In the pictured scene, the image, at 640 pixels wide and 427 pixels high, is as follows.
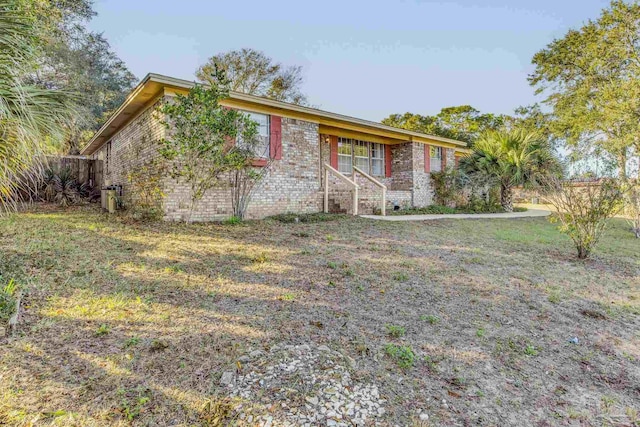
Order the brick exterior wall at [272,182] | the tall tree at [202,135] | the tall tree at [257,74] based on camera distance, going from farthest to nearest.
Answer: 1. the tall tree at [257,74]
2. the brick exterior wall at [272,182]
3. the tall tree at [202,135]

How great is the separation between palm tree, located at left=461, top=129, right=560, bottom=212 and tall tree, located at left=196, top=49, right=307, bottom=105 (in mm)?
12661

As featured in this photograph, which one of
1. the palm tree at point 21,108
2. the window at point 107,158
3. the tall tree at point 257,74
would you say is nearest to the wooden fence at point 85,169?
the window at point 107,158

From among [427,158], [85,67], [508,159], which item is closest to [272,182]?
[427,158]

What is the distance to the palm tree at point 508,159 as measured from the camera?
1428 cm

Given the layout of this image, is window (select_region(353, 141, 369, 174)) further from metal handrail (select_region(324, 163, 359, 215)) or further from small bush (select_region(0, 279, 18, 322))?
small bush (select_region(0, 279, 18, 322))

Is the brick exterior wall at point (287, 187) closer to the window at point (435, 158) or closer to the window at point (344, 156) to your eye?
the window at point (344, 156)

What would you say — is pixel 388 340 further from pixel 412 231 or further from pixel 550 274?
pixel 412 231

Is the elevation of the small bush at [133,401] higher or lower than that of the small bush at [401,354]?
higher

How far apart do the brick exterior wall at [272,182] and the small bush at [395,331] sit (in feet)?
20.3

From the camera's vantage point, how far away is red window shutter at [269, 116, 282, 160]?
9484mm

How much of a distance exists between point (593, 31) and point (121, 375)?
2099cm

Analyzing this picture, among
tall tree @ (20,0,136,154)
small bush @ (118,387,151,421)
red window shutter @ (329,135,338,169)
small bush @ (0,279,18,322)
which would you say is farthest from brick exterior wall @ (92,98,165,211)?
small bush @ (118,387,151,421)

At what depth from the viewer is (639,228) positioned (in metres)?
9.28

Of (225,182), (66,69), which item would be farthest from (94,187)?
(225,182)
